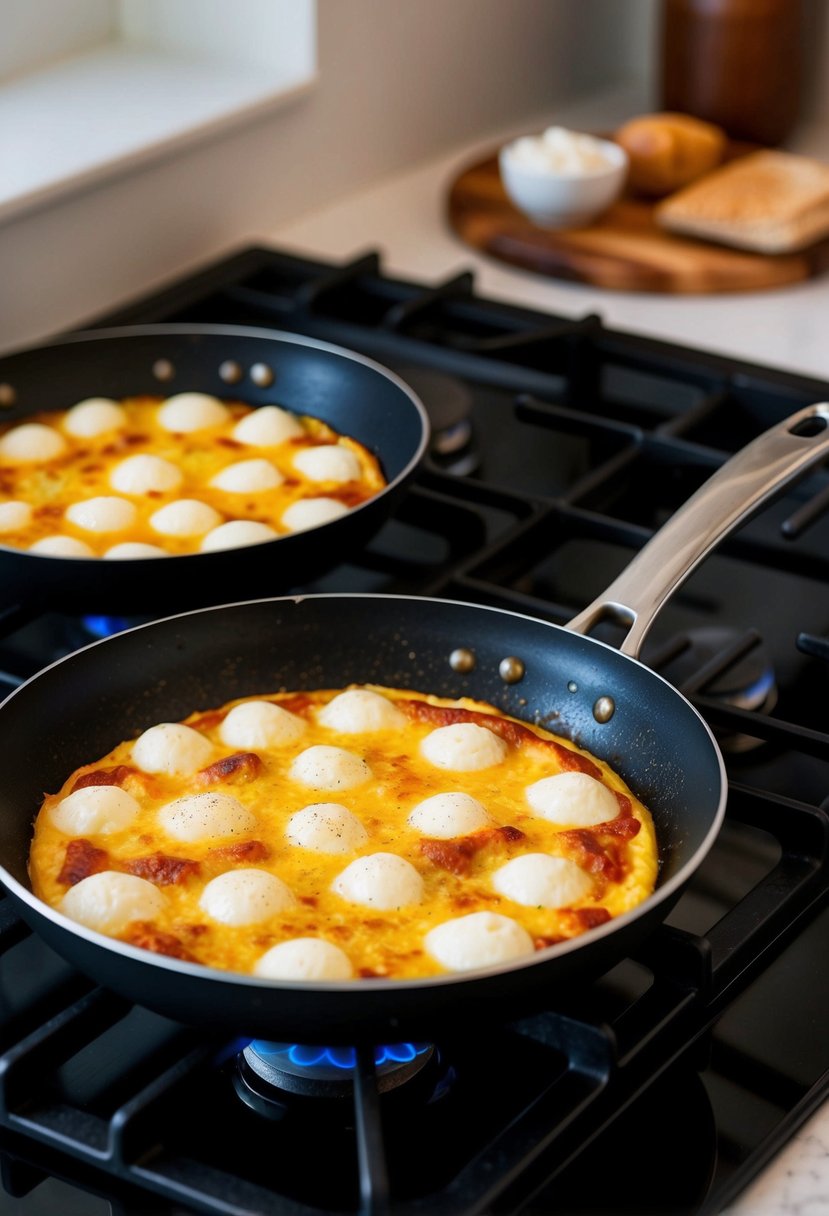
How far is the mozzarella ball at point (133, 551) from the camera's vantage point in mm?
1232

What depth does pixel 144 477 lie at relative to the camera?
1371 millimetres

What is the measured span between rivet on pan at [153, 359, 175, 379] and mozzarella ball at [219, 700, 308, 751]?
53 centimetres

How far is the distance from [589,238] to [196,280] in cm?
46

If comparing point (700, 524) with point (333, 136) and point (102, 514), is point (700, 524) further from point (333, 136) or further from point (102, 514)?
point (333, 136)

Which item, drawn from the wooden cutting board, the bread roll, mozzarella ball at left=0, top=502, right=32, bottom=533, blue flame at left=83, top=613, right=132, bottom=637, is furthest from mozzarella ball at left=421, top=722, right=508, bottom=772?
the bread roll

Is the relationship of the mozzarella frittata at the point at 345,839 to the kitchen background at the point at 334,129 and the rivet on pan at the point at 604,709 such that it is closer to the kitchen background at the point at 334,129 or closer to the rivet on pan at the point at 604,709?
the rivet on pan at the point at 604,709

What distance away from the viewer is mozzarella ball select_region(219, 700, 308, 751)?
1.07m

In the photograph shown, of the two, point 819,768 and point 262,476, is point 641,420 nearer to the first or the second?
point 262,476

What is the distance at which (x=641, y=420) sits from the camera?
1.64 meters

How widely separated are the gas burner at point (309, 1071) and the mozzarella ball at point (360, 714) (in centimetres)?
26

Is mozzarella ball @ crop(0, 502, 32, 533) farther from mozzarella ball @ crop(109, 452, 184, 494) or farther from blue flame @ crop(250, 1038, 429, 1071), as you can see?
blue flame @ crop(250, 1038, 429, 1071)

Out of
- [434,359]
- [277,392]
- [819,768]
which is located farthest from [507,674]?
[434,359]

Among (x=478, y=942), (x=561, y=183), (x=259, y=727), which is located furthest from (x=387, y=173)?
(x=478, y=942)

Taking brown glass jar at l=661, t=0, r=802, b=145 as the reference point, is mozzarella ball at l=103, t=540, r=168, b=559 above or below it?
below
